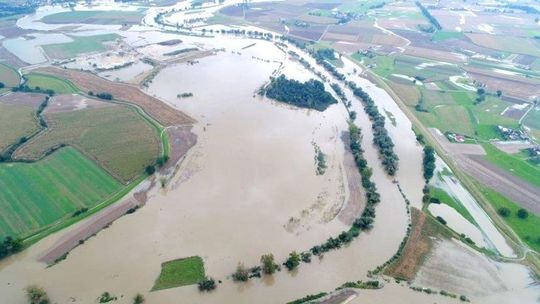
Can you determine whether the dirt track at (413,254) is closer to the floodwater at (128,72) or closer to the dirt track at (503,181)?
the dirt track at (503,181)

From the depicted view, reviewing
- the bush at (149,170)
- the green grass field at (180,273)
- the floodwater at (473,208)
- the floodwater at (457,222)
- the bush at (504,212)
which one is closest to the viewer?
the green grass field at (180,273)

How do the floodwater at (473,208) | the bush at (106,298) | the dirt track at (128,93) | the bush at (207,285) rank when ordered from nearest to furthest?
the bush at (106,298) → the bush at (207,285) → the floodwater at (473,208) → the dirt track at (128,93)

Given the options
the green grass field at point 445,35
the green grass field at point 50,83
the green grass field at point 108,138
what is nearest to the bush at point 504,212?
the green grass field at point 108,138

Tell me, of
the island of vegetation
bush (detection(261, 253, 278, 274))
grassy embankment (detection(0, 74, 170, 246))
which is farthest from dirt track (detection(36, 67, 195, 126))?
bush (detection(261, 253, 278, 274))

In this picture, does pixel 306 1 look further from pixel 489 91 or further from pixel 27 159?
pixel 27 159

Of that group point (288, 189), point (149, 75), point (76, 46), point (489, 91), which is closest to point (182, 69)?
point (149, 75)
